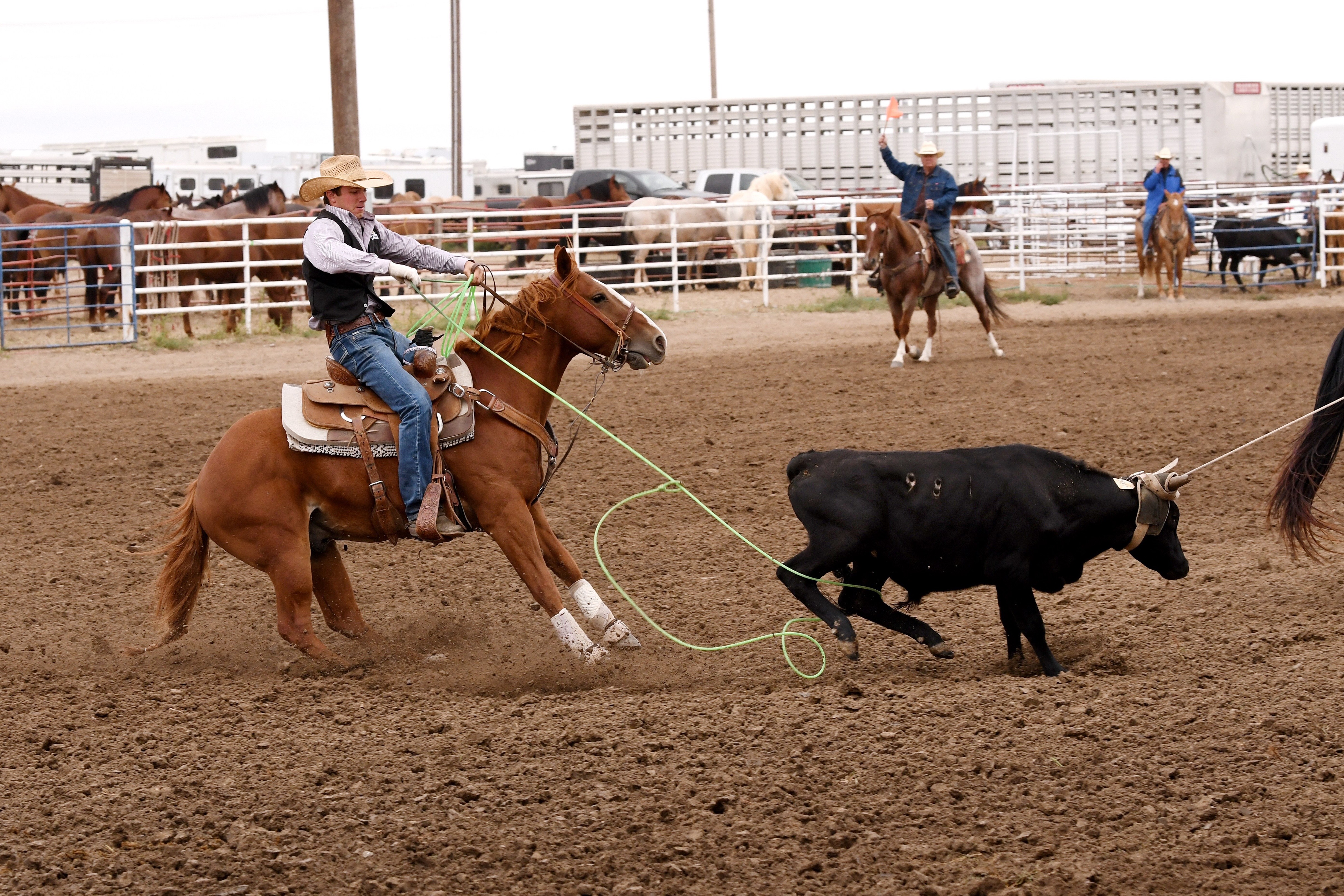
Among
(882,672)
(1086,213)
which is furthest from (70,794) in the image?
(1086,213)

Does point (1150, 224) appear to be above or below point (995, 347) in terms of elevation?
above

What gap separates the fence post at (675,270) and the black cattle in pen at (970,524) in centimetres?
1380

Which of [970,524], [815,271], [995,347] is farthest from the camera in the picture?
[815,271]

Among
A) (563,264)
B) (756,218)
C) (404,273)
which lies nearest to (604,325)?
(563,264)

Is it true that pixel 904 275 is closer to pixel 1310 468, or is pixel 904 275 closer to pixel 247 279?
pixel 1310 468

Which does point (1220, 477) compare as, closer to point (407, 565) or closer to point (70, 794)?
point (407, 565)

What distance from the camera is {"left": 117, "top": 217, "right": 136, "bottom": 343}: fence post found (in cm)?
1616

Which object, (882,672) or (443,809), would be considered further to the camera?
(882,672)

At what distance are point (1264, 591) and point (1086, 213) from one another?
16576mm

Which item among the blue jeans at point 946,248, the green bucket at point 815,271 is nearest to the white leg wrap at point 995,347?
the blue jeans at point 946,248

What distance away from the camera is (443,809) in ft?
12.8

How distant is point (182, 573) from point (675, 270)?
14.2 metres

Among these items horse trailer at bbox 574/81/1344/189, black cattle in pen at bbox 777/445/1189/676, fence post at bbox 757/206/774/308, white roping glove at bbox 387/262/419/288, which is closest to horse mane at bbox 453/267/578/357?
white roping glove at bbox 387/262/419/288

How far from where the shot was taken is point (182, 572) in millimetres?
5625
